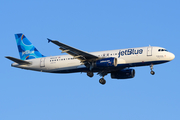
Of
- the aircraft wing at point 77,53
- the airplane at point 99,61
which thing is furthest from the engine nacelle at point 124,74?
the aircraft wing at point 77,53

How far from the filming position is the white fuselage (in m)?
45.6

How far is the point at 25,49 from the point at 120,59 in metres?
17.6

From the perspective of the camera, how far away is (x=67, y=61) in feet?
163

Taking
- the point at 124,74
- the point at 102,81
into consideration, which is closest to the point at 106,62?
the point at 102,81

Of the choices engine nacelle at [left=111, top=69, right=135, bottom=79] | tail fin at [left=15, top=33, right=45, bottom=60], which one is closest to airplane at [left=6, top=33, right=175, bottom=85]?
engine nacelle at [left=111, top=69, right=135, bottom=79]

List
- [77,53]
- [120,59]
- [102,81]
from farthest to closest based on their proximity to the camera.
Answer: [102,81] < [120,59] < [77,53]

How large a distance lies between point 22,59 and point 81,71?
37.9ft

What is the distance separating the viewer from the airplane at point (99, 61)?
149 feet

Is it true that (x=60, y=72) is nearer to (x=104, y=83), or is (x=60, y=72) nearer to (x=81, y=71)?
(x=81, y=71)

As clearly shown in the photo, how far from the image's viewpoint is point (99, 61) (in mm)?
46094

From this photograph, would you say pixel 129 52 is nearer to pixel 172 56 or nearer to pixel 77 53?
pixel 172 56

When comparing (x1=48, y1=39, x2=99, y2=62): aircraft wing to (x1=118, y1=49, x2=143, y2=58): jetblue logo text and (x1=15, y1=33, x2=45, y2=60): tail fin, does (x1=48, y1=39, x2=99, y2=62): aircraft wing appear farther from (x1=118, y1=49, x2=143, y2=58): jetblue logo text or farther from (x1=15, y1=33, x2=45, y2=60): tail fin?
(x1=15, y1=33, x2=45, y2=60): tail fin

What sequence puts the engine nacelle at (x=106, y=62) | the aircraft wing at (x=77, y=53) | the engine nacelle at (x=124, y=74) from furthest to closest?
the engine nacelle at (x=124, y=74) → the engine nacelle at (x=106, y=62) → the aircraft wing at (x=77, y=53)

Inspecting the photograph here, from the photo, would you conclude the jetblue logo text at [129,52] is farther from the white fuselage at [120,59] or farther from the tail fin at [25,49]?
the tail fin at [25,49]
